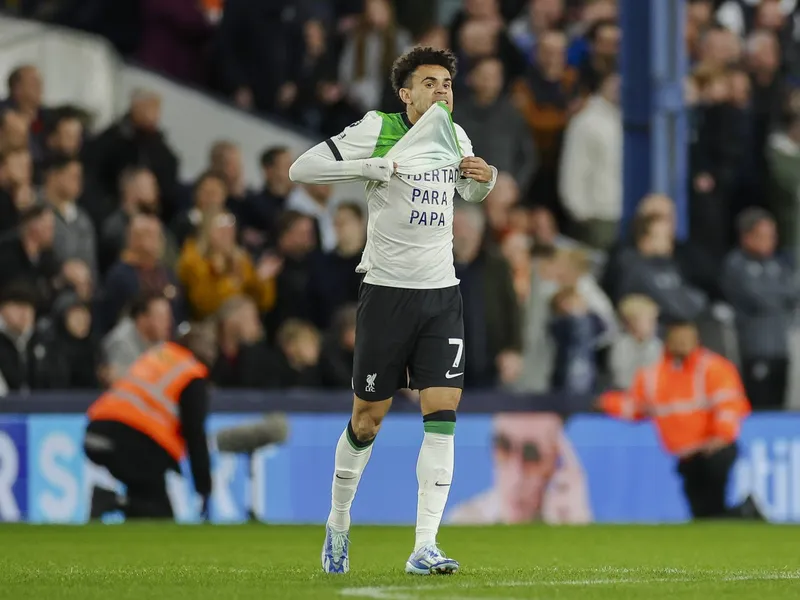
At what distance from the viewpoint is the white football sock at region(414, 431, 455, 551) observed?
7.64 meters

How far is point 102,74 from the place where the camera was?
16.5 m

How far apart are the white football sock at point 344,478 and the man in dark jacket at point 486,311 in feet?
18.7

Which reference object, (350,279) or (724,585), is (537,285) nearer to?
(350,279)

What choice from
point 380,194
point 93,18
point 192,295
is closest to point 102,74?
point 93,18

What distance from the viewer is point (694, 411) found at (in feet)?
44.0

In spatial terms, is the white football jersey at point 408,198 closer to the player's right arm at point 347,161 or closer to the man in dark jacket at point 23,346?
the player's right arm at point 347,161

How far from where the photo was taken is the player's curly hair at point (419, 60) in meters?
7.90

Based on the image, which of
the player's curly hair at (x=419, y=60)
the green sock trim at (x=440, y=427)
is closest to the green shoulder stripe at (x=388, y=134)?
the player's curly hair at (x=419, y=60)

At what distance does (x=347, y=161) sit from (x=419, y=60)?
22.6 inches

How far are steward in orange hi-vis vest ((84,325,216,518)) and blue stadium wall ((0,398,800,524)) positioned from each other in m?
0.18

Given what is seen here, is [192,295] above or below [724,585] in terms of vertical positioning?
above

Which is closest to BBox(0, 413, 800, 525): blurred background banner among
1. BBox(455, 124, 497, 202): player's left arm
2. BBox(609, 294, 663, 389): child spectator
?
BBox(609, 294, 663, 389): child spectator

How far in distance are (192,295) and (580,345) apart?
299cm

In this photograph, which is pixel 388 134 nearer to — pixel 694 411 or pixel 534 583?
pixel 534 583
